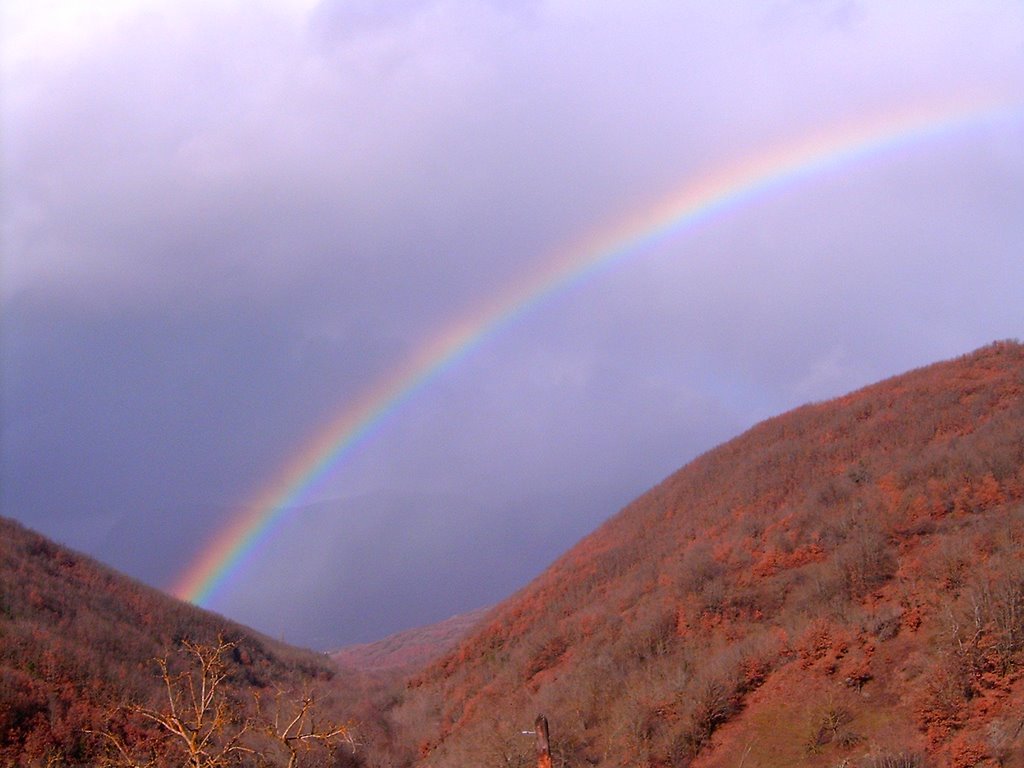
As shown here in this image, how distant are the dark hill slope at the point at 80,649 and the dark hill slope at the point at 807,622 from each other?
11660 millimetres

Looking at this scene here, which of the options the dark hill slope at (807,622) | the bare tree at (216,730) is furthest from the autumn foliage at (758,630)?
the bare tree at (216,730)

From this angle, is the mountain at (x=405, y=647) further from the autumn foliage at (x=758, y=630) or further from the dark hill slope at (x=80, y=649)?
the autumn foliage at (x=758, y=630)

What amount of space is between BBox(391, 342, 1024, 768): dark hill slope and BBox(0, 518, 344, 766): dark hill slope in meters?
11.7

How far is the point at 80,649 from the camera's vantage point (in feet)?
109

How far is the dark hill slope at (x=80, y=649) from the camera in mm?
26953

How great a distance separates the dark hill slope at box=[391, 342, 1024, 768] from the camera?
62.1 ft

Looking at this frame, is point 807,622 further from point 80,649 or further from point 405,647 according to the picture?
point 405,647

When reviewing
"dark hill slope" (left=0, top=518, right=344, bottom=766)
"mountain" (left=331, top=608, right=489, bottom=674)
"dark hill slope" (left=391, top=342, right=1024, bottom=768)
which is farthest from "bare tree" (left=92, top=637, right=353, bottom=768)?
"mountain" (left=331, top=608, right=489, bottom=674)

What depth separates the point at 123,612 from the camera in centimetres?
4366

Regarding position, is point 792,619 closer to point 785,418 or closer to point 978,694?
point 978,694

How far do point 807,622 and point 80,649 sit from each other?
93.3ft

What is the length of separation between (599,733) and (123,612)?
30.6 meters

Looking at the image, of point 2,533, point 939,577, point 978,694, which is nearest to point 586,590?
point 939,577

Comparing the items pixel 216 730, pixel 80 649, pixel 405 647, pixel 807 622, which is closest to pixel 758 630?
pixel 807 622
